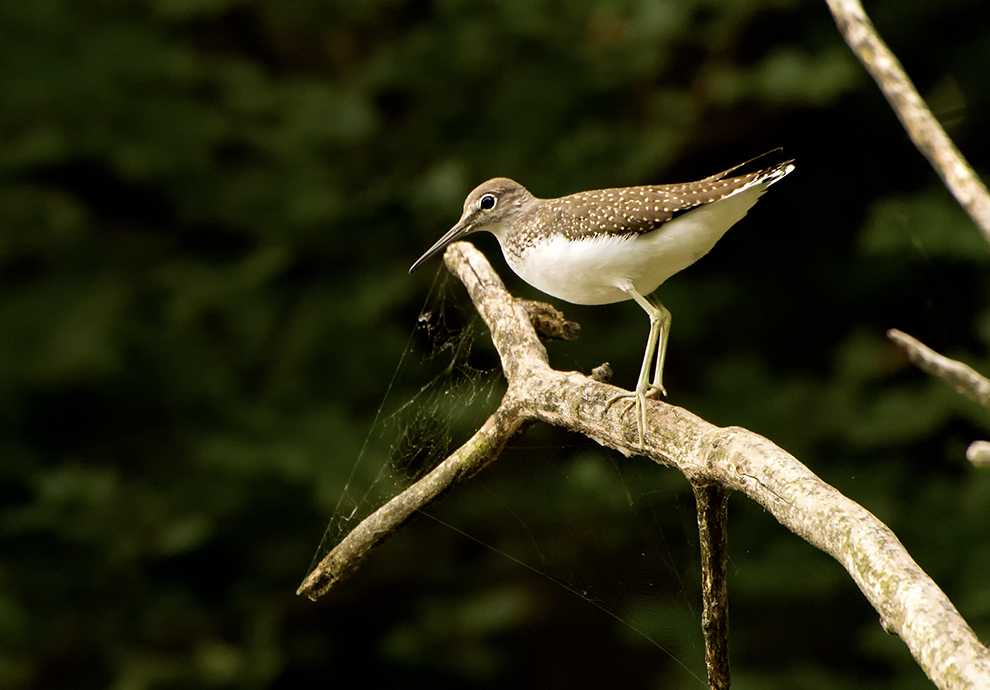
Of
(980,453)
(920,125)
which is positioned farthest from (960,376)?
(920,125)

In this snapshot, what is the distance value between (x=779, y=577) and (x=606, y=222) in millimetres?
1801

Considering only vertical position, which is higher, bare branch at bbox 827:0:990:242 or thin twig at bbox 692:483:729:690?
bare branch at bbox 827:0:990:242

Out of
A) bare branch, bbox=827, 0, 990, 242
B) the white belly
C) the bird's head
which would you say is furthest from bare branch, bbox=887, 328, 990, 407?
the bird's head

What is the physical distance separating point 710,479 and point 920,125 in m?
0.52

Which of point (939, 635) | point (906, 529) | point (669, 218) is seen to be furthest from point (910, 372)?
point (939, 635)

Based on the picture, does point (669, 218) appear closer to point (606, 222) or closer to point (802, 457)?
point (606, 222)

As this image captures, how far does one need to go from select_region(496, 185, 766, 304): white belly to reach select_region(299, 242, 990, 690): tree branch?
0.56 ft

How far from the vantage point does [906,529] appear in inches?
119

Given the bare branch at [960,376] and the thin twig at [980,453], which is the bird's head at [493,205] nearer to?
the bare branch at [960,376]

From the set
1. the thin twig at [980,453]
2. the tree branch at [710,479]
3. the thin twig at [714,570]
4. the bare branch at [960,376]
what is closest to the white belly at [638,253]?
the tree branch at [710,479]

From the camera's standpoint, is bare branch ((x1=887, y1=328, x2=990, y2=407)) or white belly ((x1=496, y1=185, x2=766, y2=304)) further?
white belly ((x1=496, y1=185, x2=766, y2=304))

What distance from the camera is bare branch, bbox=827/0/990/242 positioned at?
0.94 m

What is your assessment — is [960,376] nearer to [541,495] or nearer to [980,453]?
[980,453]

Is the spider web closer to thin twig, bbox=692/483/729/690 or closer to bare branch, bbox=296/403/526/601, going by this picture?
bare branch, bbox=296/403/526/601
